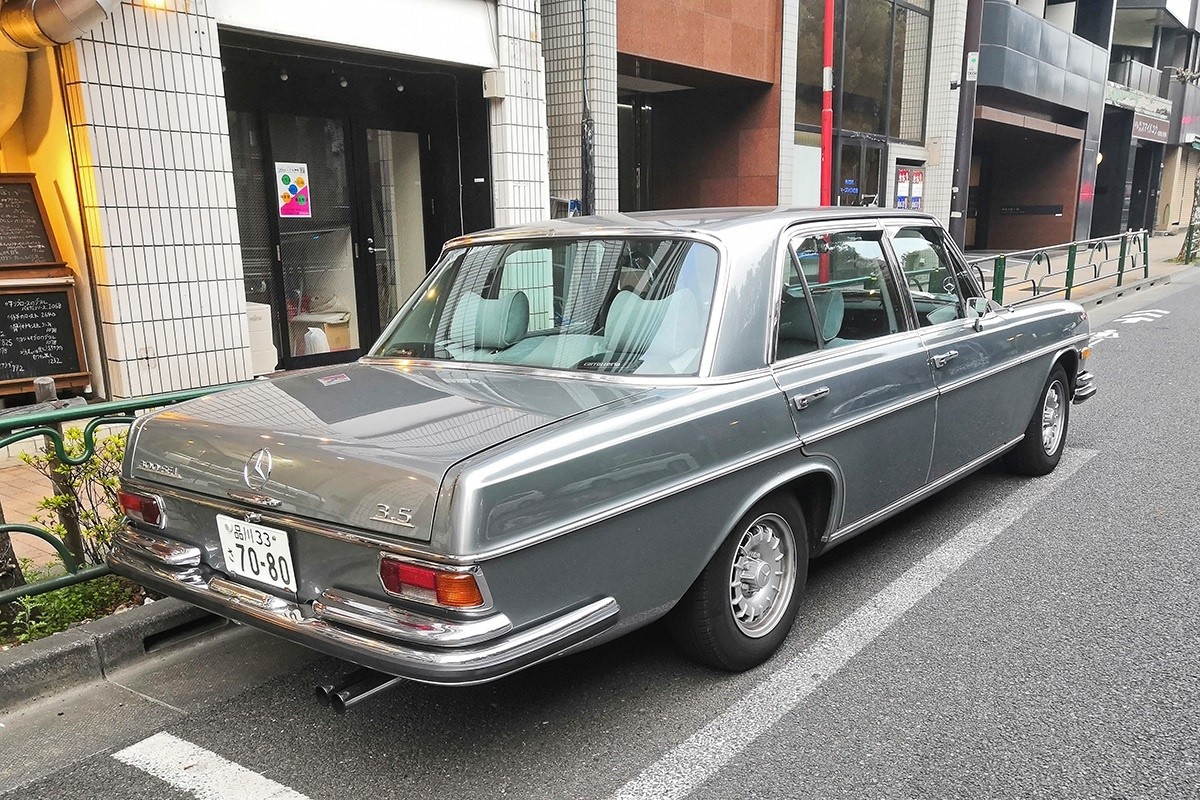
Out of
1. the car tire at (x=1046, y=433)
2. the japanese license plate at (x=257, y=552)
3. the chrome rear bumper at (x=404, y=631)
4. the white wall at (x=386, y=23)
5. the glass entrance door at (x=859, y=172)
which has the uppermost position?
the white wall at (x=386, y=23)

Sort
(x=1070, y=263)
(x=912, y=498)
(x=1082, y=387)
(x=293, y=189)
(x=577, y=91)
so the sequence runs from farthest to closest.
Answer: (x=1070, y=263)
(x=577, y=91)
(x=293, y=189)
(x=1082, y=387)
(x=912, y=498)

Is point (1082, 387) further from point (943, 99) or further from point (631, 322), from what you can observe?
point (943, 99)

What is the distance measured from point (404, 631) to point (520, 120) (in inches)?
281

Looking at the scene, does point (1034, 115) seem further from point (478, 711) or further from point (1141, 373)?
point (478, 711)

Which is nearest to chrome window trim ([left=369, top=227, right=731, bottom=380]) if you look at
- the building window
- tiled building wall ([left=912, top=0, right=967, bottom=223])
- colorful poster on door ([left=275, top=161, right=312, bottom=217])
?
colorful poster on door ([left=275, top=161, right=312, bottom=217])

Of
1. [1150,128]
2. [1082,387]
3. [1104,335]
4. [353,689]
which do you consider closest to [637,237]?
[353,689]

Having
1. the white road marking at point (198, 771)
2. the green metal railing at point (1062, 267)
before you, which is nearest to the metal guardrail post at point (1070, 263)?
the green metal railing at point (1062, 267)

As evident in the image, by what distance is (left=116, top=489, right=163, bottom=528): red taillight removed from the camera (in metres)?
3.07

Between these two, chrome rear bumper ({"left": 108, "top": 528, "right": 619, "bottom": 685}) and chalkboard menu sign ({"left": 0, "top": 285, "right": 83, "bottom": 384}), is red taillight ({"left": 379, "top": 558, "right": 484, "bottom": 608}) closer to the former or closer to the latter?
chrome rear bumper ({"left": 108, "top": 528, "right": 619, "bottom": 685})

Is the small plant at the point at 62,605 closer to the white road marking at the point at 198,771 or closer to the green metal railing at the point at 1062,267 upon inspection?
the white road marking at the point at 198,771

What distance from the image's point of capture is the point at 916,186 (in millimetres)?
17297

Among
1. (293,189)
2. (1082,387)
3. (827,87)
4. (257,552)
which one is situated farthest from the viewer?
(827,87)

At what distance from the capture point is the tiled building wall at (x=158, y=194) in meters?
5.75

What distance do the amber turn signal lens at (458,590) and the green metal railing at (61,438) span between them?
1928 millimetres
